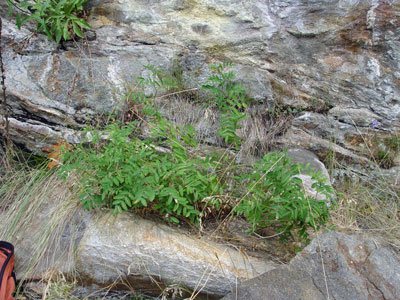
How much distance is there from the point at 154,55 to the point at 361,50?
2.29 metres

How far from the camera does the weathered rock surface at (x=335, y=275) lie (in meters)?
2.09

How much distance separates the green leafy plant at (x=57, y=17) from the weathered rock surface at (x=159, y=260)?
2135 mm

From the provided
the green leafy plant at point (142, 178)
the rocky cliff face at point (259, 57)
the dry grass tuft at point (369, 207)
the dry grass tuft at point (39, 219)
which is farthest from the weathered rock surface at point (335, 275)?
the rocky cliff face at point (259, 57)

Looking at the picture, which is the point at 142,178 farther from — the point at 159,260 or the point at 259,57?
the point at 259,57

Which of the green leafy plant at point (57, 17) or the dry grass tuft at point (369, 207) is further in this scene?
the green leafy plant at point (57, 17)

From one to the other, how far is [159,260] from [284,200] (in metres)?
0.96

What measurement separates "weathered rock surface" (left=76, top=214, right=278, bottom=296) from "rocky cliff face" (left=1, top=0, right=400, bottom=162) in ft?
4.90

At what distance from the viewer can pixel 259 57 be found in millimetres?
4070

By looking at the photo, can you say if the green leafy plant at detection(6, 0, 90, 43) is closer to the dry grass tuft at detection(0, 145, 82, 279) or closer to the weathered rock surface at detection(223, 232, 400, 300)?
the dry grass tuft at detection(0, 145, 82, 279)

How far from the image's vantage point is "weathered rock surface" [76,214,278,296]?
2445 millimetres

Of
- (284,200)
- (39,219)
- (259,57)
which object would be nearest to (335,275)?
(284,200)

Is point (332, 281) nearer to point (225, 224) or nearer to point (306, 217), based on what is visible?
point (306, 217)

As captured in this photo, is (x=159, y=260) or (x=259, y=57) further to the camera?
(x=259, y=57)

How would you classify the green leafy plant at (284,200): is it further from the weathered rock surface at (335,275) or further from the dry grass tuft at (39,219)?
the dry grass tuft at (39,219)
